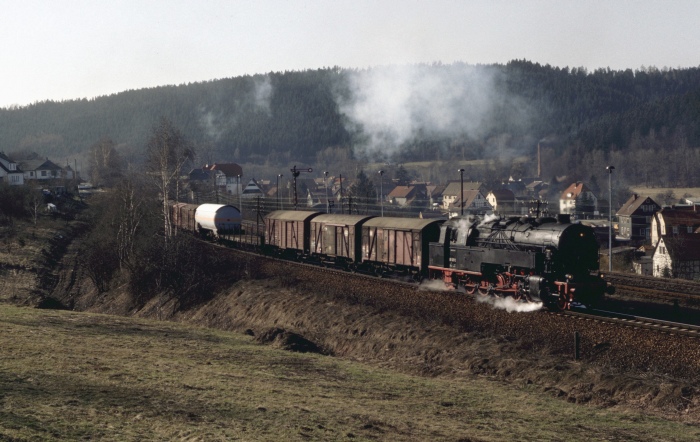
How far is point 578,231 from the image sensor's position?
28406mm

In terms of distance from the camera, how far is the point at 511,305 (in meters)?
29.1

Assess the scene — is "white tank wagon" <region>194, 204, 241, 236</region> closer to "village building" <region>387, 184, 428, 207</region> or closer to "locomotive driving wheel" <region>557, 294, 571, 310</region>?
"locomotive driving wheel" <region>557, 294, 571, 310</region>

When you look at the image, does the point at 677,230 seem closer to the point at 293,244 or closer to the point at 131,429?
the point at 293,244

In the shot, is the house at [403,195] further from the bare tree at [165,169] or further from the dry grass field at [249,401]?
the dry grass field at [249,401]

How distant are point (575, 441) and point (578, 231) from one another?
14.0 m

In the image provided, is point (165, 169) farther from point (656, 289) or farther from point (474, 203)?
point (474, 203)

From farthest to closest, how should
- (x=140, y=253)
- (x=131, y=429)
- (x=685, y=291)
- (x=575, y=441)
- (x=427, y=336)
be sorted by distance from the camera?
(x=140, y=253), (x=685, y=291), (x=427, y=336), (x=575, y=441), (x=131, y=429)

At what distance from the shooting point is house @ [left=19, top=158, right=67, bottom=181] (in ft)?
455

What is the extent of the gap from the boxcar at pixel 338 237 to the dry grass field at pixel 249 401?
16.3m

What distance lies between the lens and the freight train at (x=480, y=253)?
27.8 m

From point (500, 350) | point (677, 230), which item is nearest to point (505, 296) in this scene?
point (500, 350)

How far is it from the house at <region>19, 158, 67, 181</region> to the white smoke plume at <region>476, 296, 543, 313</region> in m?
126

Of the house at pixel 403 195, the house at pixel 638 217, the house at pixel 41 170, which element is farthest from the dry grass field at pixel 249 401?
the house at pixel 403 195

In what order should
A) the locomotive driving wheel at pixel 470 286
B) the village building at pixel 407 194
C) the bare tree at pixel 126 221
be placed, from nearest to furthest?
the locomotive driving wheel at pixel 470 286 < the bare tree at pixel 126 221 < the village building at pixel 407 194
